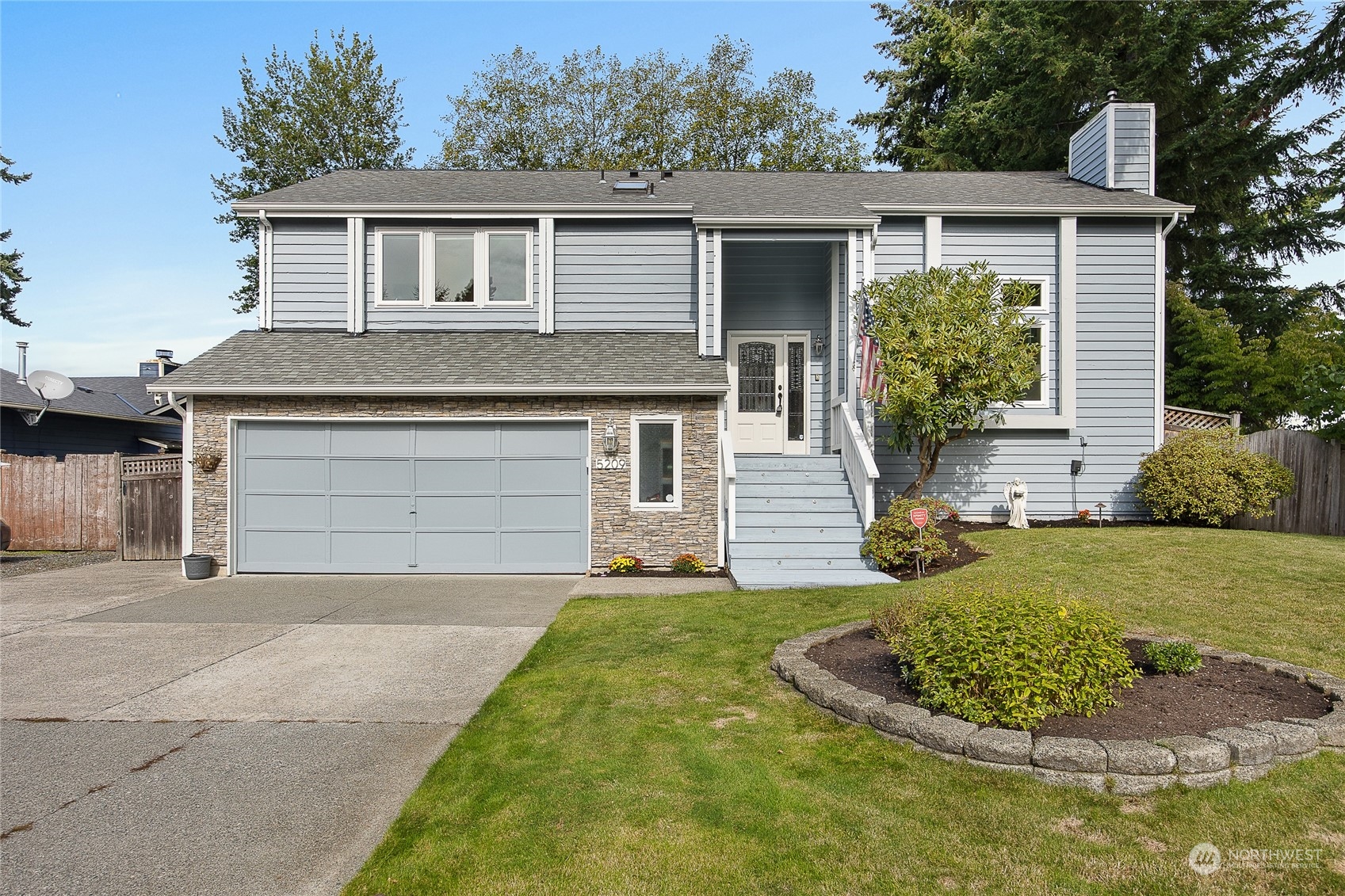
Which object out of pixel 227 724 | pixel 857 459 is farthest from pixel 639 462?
pixel 227 724

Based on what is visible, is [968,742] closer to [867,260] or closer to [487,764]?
[487,764]

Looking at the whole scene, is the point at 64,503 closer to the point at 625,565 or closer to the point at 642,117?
the point at 625,565

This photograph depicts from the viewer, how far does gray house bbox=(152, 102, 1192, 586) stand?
9922 millimetres

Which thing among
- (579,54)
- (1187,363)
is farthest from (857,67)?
(1187,363)

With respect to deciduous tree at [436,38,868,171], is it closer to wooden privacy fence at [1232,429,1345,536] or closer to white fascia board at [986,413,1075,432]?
white fascia board at [986,413,1075,432]

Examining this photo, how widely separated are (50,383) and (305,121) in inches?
470

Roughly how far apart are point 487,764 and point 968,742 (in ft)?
8.05

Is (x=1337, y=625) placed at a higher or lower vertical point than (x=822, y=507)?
lower

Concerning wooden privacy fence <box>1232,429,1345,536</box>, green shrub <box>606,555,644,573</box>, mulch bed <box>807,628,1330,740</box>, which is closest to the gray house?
green shrub <box>606,555,644,573</box>

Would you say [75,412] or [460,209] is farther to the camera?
[75,412]

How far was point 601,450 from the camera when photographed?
996cm

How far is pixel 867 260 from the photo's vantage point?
35.3 feet

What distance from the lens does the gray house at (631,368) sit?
9.92m

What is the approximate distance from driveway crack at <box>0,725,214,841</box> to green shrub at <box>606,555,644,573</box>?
5.59 metres
